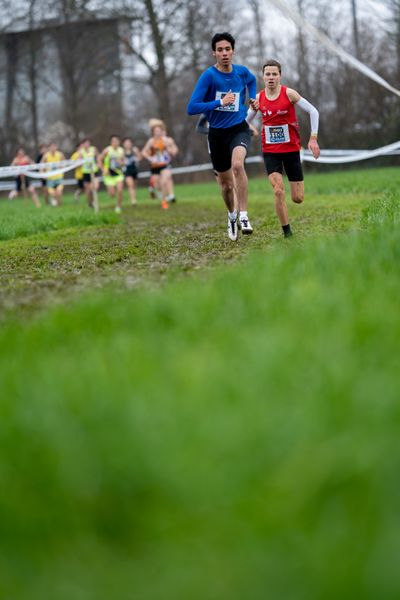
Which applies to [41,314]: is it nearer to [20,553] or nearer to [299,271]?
[299,271]

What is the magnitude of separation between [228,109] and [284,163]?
3.80 feet

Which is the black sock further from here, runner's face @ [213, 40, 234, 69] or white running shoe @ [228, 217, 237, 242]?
runner's face @ [213, 40, 234, 69]

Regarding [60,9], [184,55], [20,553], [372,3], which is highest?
[60,9]

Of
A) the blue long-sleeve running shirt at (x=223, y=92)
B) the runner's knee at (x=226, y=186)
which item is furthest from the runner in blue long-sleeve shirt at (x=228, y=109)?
the runner's knee at (x=226, y=186)

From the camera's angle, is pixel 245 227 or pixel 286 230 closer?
pixel 286 230

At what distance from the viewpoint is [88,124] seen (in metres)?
53.4

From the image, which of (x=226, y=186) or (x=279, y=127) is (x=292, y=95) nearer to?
(x=279, y=127)

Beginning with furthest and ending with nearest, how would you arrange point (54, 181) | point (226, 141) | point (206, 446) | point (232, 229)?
point (54, 181) → point (226, 141) → point (232, 229) → point (206, 446)

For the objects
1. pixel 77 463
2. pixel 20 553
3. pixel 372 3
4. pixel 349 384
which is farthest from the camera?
pixel 372 3

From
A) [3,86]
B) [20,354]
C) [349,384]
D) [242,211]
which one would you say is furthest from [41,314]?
[3,86]

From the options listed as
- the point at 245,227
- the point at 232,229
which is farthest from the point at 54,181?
the point at 245,227

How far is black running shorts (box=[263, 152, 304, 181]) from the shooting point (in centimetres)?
1003

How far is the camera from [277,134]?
10.1 meters

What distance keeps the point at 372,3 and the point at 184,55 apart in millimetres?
36478
